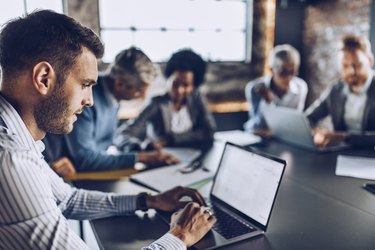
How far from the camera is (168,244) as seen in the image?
3.17 feet

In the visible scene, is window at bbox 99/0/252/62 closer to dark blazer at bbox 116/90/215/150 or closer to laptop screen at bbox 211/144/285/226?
dark blazer at bbox 116/90/215/150

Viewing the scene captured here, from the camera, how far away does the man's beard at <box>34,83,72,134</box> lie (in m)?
0.94

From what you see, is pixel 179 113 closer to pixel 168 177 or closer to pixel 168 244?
pixel 168 177

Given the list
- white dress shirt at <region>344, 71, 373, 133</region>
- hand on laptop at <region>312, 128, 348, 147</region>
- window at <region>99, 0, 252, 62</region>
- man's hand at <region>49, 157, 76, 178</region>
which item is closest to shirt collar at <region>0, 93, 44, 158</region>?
man's hand at <region>49, 157, 76, 178</region>

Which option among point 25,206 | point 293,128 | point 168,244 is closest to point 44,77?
point 25,206

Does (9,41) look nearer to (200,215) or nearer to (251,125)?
(200,215)

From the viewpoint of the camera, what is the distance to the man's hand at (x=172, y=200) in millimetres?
1274

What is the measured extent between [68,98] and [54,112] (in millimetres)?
51

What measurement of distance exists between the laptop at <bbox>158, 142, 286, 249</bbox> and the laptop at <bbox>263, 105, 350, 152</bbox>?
2.83 ft

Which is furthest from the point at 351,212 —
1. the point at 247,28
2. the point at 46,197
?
the point at 247,28

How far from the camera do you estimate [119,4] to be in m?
3.71

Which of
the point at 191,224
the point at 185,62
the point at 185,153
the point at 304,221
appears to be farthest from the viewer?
the point at 185,62

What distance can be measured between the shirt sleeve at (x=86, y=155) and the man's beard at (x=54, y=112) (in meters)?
0.82

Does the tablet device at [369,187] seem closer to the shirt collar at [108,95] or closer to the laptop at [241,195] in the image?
the laptop at [241,195]
